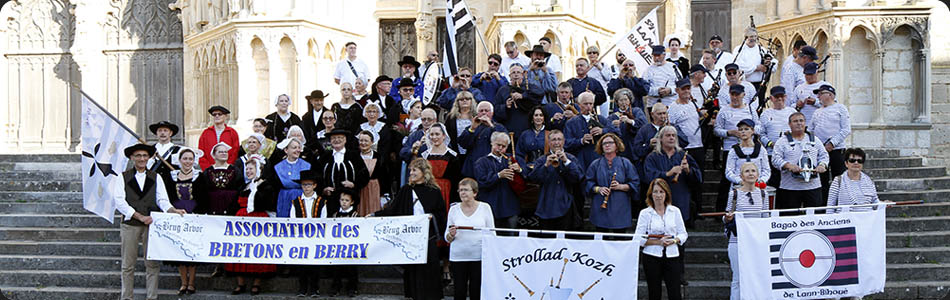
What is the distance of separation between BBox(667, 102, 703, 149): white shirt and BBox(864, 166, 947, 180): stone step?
287 centimetres

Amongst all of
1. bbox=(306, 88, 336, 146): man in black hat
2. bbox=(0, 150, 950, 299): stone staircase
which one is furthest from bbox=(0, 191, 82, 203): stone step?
bbox=(306, 88, 336, 146): man in black hat

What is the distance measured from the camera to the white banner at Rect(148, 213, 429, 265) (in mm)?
9305

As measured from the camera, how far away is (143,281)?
10508 millimetres

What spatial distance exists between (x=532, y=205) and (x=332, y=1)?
6832 mm

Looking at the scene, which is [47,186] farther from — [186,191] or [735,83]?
[735,83]

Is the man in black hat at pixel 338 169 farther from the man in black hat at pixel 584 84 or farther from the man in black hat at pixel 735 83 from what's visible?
the man in black hat at pixel 735 83

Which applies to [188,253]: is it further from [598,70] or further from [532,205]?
[598,70]

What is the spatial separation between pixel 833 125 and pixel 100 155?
8.42 m

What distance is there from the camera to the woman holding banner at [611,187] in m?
9.35

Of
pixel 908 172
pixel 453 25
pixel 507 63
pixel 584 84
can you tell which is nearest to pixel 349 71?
pixel 453 25

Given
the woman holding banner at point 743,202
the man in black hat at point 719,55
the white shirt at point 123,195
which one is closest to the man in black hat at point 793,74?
the man in black hat at point 719,55

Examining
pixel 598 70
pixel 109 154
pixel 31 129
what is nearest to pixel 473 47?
pixel 598 70

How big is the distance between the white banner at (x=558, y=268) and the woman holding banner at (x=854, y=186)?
2.39 meters

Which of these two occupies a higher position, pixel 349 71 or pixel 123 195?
pixel 349 71
